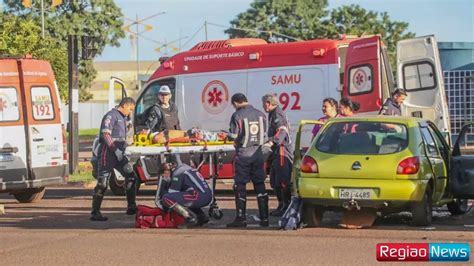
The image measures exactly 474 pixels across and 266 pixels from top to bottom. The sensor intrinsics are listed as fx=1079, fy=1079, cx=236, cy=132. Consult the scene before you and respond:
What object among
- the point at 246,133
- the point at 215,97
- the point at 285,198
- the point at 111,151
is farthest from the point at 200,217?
the point at 215,97

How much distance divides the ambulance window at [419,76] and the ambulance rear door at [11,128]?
729 cm

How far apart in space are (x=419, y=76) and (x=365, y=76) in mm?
A: 1698

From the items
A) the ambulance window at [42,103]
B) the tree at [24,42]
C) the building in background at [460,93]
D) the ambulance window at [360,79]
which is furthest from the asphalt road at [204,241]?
the tree at [24,42]

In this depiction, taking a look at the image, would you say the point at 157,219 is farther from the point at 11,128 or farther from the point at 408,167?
the point at 11,128

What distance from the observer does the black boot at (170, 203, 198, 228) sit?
13.9m

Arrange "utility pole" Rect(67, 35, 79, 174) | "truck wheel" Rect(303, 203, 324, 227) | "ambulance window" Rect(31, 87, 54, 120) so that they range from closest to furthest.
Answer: "truck wheel" Rect(303, 203, 324, 227) < "ambulance window" Rect(31, 87, 54, 120) < "utility pole" Rect(67, 35, 79, 174)

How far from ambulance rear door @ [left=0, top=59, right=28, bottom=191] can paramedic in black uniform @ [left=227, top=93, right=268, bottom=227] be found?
520cm

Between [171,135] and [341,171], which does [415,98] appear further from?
[341,171]

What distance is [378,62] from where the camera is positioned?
19000 millimetres

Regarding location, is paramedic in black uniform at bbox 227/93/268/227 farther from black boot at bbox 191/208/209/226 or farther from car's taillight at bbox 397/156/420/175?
car's taillight at bbox 397/156/420/175

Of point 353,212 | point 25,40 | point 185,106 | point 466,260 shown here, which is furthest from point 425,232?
point 25,40

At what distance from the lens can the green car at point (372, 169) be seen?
12.9 m

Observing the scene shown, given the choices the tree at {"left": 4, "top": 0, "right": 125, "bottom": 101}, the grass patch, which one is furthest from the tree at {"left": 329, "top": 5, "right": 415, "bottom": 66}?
the grass patch

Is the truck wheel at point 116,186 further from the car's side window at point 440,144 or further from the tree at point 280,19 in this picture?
the tree at point 280,19
